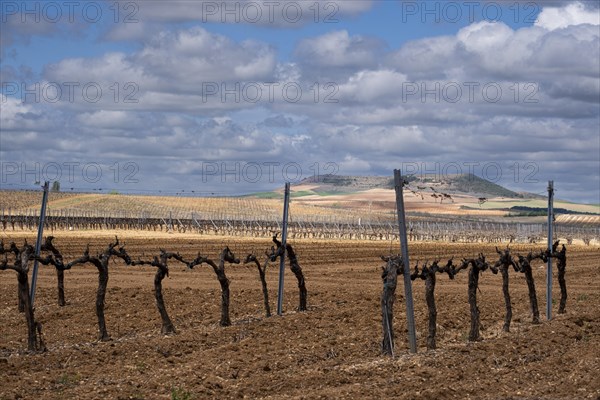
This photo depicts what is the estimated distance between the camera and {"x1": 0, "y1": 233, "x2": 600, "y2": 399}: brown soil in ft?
42.5

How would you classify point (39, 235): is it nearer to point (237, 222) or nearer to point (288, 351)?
point (288, 351)

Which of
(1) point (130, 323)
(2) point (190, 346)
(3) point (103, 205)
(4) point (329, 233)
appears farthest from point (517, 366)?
(3) point (103, 205)

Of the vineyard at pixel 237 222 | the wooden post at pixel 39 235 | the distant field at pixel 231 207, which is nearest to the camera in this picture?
the wooden post at pixel 39 235

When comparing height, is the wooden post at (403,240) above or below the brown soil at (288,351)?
above

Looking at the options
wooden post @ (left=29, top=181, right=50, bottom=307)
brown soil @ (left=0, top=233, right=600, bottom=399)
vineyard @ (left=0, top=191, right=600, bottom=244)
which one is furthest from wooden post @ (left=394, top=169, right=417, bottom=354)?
vineyard @ (left=0, top=191, right=600, bottom=244)

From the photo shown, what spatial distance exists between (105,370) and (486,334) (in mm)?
7620

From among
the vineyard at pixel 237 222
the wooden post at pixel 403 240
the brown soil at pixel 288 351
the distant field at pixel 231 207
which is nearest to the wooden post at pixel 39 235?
the brown soil at pixel 288 351

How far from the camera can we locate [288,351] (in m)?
16.2

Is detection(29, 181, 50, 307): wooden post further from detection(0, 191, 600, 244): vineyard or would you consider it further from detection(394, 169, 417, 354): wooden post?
detection(0, 191, 600, 244): vineyard

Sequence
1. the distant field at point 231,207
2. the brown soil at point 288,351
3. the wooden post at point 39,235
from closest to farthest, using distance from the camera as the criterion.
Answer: the brown soil at point 288,351, the wooden post at point 39,235, the distant field at point 231,207

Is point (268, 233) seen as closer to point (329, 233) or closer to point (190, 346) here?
point (329, 233)

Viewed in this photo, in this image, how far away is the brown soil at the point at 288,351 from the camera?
12961 millimetres

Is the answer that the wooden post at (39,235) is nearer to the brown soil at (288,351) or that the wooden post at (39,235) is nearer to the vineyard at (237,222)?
the brown soil at (288,351)

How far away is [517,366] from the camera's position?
14.7 m
